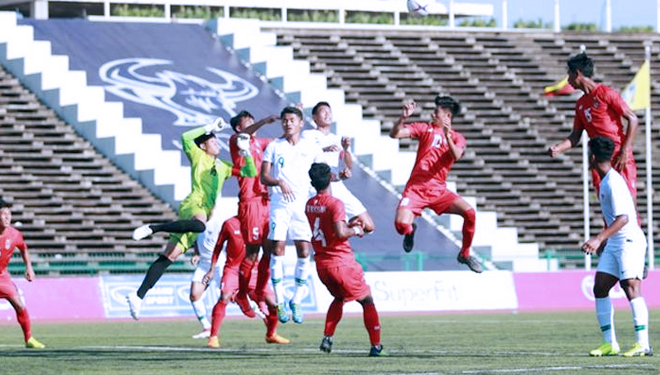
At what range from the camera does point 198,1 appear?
54.4m

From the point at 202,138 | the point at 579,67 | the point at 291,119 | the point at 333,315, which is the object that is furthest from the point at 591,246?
the point at 202,138

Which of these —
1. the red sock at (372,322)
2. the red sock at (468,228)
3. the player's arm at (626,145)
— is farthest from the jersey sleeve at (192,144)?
the player's arm at (626,145)

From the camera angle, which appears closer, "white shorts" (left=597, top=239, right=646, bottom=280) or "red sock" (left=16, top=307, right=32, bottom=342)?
"white shorts" (left=597, top=239, right=646, bottom=280)

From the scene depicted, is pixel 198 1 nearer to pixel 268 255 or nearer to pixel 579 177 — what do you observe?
pixel 579 177

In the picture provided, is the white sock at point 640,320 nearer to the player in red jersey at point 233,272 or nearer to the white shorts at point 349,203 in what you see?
the white shorts at point 349,203

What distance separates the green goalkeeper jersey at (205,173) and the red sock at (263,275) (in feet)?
3.33

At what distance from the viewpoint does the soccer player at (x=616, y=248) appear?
16.8m

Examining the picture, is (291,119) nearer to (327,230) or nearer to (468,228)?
(468,228)

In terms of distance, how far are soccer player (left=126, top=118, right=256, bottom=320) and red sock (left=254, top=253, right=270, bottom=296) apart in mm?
946

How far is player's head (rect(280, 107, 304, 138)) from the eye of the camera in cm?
2017

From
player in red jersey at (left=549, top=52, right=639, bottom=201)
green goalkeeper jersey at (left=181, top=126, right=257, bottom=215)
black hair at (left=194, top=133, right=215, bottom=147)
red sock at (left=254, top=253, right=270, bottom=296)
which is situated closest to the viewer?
player in red jersey at (left=549, top=52, right=639, bottom=201)

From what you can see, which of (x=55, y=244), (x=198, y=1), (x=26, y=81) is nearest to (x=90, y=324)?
(x=55, y=244)

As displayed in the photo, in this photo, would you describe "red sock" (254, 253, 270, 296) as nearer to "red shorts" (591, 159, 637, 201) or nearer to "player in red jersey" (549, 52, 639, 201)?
"player in red jersey" (549, 52, 639, 201)

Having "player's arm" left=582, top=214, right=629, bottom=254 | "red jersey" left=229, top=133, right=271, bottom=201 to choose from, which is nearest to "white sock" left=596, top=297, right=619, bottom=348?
"player's arm" left=582, top=214, right=629, bottom=254
